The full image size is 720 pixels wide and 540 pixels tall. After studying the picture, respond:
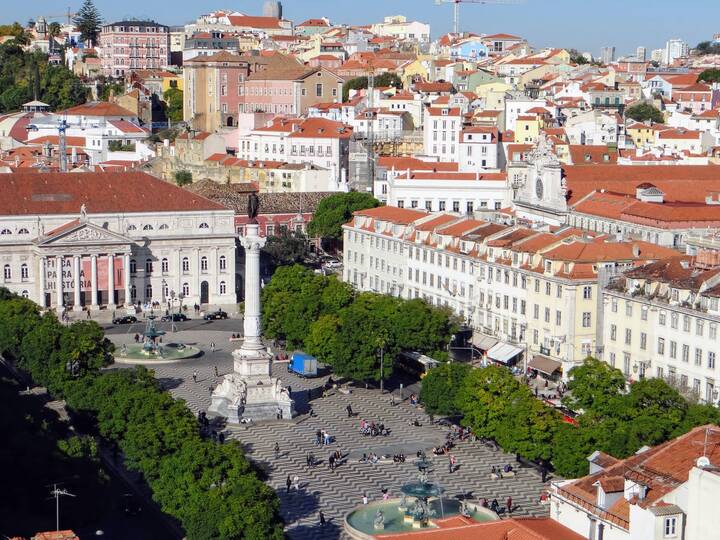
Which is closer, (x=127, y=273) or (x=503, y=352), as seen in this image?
(x=503, y=352)

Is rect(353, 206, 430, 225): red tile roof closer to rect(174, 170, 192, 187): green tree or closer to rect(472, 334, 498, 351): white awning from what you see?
rect(472, 334, 498, 351): white awning

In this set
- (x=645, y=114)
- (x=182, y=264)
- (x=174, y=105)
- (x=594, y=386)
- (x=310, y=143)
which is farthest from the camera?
(x=174, y=105)

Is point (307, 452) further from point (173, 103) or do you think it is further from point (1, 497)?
point (173, 103)

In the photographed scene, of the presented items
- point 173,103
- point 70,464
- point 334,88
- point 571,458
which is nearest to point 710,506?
point 571,458

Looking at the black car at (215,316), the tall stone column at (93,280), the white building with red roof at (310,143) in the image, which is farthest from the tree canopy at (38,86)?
the black car at (215,316)

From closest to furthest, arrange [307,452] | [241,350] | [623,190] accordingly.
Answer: [307,452] < [241,350] < [623,190]

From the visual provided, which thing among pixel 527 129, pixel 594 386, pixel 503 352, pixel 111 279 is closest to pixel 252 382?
pixel 503 352

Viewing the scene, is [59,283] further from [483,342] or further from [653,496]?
[653,496]
